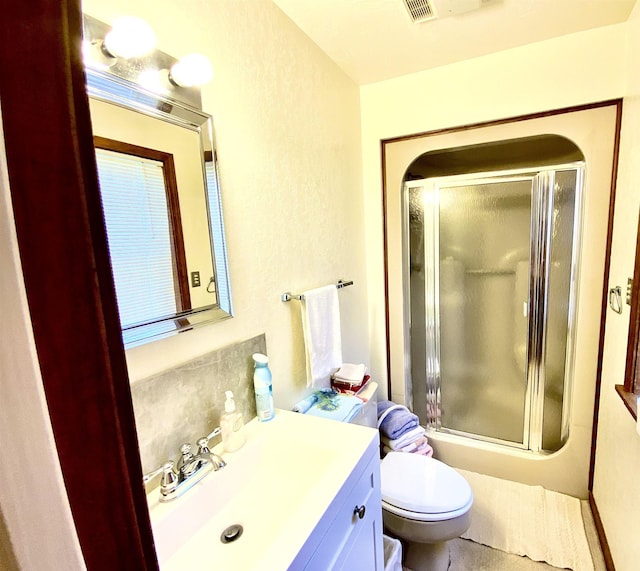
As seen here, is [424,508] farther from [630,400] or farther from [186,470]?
[186,470]

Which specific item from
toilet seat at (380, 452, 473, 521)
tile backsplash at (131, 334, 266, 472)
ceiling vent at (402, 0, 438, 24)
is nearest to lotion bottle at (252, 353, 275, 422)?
tile backsplash at (131, 334, 266, 472)

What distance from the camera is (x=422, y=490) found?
1.56 m

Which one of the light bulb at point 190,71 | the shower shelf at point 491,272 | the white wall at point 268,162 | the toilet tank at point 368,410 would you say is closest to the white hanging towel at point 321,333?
the white wall at point 268,162

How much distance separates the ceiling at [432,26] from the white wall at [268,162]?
0.33 feet

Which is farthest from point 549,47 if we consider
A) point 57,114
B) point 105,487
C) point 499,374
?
point 105,487

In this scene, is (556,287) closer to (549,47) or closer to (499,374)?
(499,374)

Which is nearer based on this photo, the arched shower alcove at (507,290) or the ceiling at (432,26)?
the ceiling at (432,26)

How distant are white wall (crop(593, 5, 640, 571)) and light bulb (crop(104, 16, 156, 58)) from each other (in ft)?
5.66

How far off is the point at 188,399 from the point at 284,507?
1.38ft

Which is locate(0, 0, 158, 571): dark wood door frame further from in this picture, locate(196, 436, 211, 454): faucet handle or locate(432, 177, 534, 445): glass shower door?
locate(432, 177, 534, 445): glass shower door

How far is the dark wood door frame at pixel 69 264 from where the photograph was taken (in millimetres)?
288

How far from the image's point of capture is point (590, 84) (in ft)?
5.54

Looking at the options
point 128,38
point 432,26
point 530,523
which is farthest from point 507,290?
point 128,38

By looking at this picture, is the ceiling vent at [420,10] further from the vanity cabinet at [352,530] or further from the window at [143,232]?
the vanity cabinet at [352,530]
